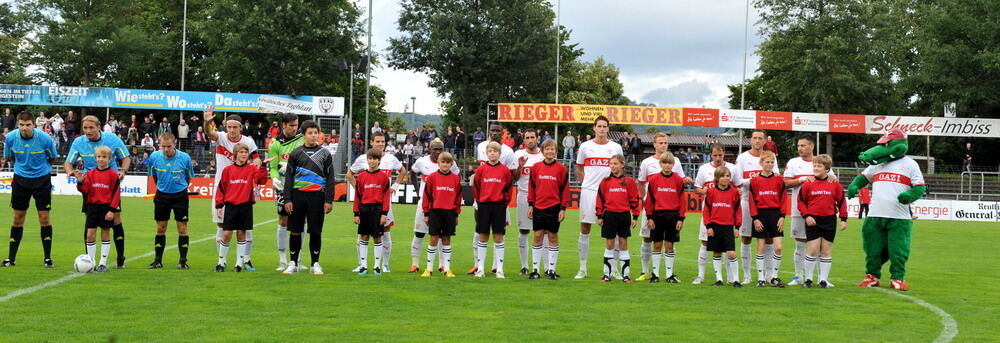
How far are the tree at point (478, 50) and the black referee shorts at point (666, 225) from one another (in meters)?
50.9

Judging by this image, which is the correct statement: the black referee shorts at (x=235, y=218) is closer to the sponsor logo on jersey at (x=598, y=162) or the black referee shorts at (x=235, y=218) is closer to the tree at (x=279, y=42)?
the sponsor logo on jersey at (x=598, y=162)

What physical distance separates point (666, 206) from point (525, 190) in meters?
2.06

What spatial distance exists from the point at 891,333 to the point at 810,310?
144 cm

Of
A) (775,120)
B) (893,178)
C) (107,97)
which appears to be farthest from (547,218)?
(107,97)

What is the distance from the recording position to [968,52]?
55.4m

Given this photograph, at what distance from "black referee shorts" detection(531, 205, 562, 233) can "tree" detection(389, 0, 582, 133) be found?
50.6m

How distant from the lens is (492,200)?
12.9m

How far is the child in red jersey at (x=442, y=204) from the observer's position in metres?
12.8

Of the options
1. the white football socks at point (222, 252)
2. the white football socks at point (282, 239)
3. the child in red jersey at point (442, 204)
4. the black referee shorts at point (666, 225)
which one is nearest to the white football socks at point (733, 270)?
the black referee shorts at point (666, 225)

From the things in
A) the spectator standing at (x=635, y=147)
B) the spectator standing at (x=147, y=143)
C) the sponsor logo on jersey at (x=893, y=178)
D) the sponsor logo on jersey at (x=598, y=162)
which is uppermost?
the spectator standing at (x=635, y=147)

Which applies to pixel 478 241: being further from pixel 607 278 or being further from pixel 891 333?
pixel 891 333

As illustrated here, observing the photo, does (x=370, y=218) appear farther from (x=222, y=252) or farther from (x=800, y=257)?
(x=800, y=257)

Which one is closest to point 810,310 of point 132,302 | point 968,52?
point 132,302

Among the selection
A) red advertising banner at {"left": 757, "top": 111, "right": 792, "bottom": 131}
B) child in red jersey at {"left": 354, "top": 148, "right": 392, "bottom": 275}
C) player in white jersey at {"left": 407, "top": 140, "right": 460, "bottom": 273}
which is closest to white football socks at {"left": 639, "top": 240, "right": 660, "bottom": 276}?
player in white jersey at {"left": 407, "top": 140, "right": 460, "bottom": 273}
